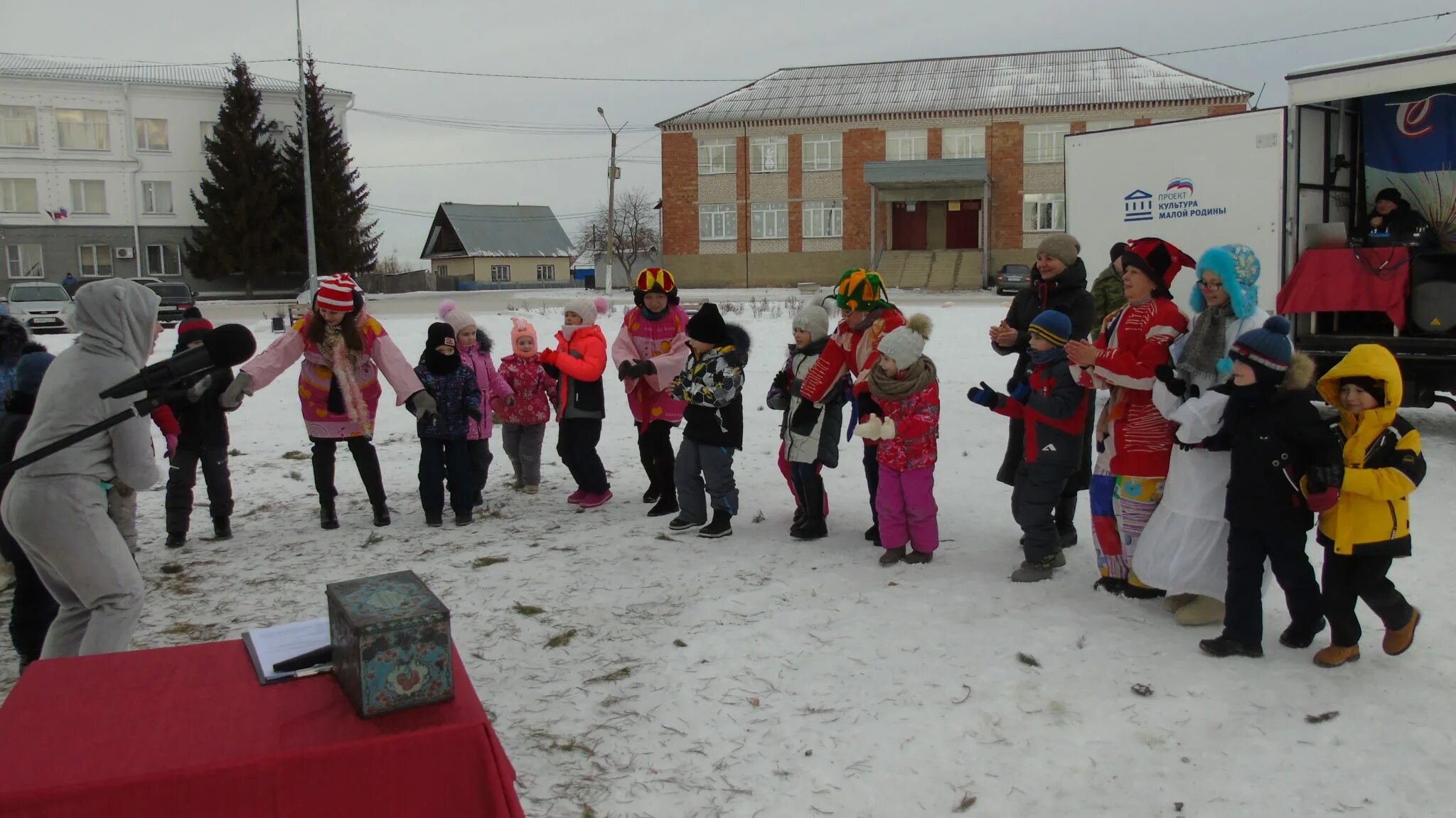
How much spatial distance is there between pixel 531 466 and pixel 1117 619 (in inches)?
191

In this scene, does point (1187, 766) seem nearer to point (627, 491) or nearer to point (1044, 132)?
point (627, 491)

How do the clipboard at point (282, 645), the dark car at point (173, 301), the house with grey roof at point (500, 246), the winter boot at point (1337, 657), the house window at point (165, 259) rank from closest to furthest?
the clipboard at point (282, 645) < the winter boot at point (1337, 657) < the dark car at point (173, 301) < the house window at point (165, 259) < the house with grey roof at point (500, 246)

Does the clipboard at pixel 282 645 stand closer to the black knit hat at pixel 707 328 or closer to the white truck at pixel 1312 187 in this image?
the black knit hat at pixel 707 328

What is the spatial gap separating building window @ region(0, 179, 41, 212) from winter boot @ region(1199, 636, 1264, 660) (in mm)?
53814

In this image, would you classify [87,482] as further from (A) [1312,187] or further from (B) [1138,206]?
(A) [1312,187]

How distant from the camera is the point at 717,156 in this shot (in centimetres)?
4738

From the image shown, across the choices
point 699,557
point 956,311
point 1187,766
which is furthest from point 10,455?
point 956,311

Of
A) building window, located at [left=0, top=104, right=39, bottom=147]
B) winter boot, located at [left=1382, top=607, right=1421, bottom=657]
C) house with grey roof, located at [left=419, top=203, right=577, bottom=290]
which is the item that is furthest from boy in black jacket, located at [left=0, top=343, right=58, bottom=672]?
house with grey roof, located at [left=419, top=203, right=577, bottom=290]

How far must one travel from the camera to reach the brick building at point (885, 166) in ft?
147

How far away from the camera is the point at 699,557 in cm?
645

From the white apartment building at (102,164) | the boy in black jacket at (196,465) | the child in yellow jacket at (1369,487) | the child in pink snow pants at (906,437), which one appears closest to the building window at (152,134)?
the white apartment building at (102,164)

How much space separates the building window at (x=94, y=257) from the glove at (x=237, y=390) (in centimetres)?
4767

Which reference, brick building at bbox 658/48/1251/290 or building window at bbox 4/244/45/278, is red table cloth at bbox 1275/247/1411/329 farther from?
building window at bbox 4/244/45/278

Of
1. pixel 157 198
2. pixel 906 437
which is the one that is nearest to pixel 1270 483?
pixel 906 437
